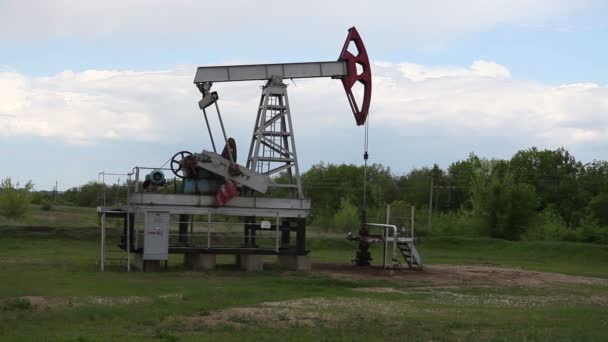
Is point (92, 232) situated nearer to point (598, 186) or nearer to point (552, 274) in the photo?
point (552, 274)

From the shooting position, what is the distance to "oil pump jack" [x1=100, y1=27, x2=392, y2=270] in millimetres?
25812

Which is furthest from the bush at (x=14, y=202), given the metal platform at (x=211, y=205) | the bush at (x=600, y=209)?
the bush at (x=600, y=209)

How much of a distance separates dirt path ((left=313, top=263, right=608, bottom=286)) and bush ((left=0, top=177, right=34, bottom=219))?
1017 inches

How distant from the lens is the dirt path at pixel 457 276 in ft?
84.7

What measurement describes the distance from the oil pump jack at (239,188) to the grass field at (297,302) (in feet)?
2.71

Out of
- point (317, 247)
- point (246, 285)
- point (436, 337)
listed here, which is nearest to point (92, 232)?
point (317, 247)

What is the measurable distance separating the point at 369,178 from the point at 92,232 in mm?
58671

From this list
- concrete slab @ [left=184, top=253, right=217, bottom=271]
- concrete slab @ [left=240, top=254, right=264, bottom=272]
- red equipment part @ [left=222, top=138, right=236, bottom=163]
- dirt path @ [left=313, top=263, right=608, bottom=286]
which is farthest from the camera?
red equipment part @ [left=222, top=138, right=236, bottom=163]

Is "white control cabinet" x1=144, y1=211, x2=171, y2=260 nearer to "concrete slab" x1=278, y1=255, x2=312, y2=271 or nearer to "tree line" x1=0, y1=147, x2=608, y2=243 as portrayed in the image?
"concrete slab" x1=278, y1=255, x2=312, y2=271

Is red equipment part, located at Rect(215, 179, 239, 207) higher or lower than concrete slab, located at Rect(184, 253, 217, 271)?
higher

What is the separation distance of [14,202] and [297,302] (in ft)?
115

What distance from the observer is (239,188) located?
89.2 feet

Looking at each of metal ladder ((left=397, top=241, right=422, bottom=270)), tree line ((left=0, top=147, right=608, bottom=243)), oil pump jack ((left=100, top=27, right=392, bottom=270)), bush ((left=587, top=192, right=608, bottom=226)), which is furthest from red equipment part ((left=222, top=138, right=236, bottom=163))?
bush ((left=587, top=192, right=608, bottom=226))

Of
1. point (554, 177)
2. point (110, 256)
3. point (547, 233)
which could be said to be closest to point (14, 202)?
point (110, 256)
